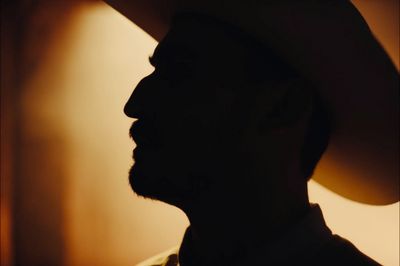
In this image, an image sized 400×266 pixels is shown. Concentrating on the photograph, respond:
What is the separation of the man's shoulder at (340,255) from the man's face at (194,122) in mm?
236

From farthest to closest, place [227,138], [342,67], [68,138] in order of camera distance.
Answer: [68,138], [227,138], [342,67]

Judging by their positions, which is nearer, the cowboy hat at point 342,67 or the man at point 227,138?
the cowboy hat at point 342,67

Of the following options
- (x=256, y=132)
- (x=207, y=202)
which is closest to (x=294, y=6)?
(x=256, y=132)

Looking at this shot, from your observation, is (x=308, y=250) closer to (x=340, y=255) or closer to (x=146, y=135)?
(x=340, y=255)

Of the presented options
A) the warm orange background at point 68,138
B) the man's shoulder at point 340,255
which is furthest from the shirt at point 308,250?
the warm orange background at point 68,138

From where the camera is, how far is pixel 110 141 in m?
1.43

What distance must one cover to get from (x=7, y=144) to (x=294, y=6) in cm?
114

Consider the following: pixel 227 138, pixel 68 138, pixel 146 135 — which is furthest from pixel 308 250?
pixel 68 138

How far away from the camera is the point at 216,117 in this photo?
2.93 ft

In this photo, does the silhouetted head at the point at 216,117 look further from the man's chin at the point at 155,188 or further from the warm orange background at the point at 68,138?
the warm orange background at the point at 68,138

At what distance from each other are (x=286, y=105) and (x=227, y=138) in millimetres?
153

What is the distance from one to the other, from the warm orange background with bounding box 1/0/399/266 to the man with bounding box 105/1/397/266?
1.63ft

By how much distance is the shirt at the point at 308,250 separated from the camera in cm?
84

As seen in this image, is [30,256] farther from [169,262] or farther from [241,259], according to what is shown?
[241,259]
